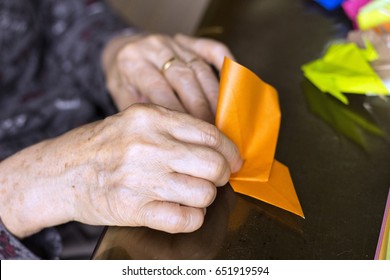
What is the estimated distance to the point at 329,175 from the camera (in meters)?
0.57

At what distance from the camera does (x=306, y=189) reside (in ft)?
1.83

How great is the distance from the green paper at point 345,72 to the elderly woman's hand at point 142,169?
0.18 metres

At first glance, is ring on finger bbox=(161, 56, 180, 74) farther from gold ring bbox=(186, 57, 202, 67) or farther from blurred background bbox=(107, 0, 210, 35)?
blurred background bbox=(107, 0, 210, 35)

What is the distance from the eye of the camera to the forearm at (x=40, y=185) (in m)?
0.58

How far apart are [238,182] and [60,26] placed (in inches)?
22.1

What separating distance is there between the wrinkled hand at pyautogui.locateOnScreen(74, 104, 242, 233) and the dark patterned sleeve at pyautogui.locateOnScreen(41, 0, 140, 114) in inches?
15.8

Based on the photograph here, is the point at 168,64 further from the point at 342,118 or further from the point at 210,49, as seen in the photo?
the point at 342,118

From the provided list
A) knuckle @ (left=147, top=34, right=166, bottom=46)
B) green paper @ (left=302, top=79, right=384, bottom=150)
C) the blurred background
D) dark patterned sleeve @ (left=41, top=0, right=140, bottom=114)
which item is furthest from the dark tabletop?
the blurred background

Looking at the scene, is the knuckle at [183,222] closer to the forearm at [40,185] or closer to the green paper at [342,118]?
the forearm at [40,185]

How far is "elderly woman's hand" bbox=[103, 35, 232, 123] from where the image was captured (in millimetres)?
671

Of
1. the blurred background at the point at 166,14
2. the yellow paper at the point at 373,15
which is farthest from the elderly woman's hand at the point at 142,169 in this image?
the blurred background at the point at 166,14

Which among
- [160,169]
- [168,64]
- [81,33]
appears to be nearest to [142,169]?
[160,169]

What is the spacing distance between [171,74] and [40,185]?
22cm
